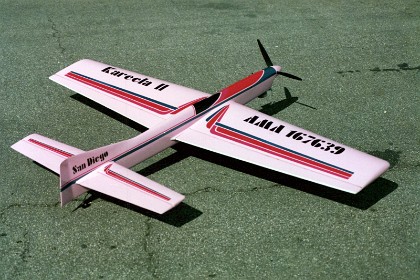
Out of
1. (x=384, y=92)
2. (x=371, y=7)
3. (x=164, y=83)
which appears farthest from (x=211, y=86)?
(x=371, y=7)

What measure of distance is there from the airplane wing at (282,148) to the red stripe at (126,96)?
132 centimetres

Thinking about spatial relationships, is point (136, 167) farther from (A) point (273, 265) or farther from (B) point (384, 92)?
(B) point (384, 92)

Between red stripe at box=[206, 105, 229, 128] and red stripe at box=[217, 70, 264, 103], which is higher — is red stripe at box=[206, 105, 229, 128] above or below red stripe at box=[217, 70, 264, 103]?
below

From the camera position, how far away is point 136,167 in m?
13.5

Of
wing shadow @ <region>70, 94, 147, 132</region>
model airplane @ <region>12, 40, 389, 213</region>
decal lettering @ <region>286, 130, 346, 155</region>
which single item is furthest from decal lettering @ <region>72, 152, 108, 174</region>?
decal lettering @ <region>286, 130, 346, 155</region>

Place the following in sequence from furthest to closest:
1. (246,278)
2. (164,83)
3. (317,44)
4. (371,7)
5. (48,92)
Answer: (371,7) → (317,44) → (48,92) → (164,83) → (246,278)

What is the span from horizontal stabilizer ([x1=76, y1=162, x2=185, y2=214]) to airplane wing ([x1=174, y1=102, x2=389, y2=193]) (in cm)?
233

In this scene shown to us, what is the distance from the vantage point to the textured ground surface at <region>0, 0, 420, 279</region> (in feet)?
35.7

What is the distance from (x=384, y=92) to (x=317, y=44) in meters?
3.80

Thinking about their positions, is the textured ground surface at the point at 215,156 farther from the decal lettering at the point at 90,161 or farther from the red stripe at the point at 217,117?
the decal lettering at the point at 90,161

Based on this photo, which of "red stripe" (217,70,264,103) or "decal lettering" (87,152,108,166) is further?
"red stripe" (217,70,264,103)

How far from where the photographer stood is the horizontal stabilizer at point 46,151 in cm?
1194

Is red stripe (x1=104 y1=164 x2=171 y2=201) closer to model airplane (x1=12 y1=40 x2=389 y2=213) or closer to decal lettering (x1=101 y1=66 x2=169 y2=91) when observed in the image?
model airplane (x1=12 y1=40 x2=389 y2=213)

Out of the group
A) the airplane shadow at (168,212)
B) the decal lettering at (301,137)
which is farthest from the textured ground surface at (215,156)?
the decal lettering at (301,137)
